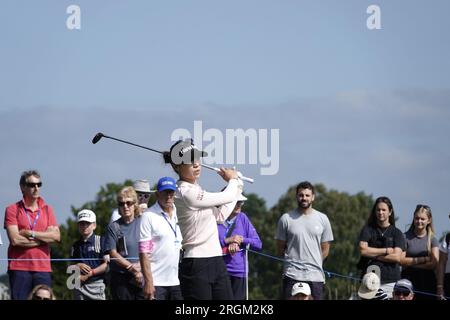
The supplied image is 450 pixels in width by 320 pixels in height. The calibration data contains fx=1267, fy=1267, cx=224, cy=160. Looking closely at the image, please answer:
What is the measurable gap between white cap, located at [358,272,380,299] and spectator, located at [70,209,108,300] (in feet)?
10.3

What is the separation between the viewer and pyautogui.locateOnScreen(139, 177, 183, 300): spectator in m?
13.9

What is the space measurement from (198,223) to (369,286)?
3.09 metres

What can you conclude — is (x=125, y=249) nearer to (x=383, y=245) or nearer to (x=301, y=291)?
(x=301, y=291)

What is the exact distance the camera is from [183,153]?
1277 cm

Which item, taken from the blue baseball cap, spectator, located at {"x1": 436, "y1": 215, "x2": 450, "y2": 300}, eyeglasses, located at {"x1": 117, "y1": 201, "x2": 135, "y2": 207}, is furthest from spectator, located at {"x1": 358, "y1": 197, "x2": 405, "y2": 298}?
the blue baseball cap

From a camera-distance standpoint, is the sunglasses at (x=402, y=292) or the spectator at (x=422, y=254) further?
the spectator at (x=422, y=254)

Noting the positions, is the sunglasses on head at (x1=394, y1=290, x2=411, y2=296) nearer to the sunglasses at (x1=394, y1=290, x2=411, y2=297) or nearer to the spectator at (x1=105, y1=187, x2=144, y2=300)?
the sunglasses at (x1=394, y1=290, x2=411, y2=297)

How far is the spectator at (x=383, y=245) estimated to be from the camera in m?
15.7

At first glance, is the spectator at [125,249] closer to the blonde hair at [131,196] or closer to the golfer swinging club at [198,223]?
the blonde hair at [131,196]

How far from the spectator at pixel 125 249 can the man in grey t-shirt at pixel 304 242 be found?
1.91m

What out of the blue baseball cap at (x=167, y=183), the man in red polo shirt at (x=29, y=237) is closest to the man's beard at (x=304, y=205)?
the blue baseball cap at (x=167, y=183)
